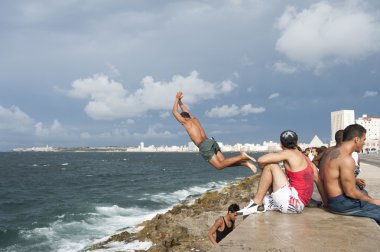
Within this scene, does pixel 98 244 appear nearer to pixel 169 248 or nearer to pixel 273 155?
pixel 169 248

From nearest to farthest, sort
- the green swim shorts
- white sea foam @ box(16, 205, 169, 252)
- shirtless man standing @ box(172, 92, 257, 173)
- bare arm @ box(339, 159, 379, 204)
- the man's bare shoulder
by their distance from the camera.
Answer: bare arm @ box(339, 159, 379, 204), the man's bare shoulder, shirtless man standing @ box(172, 92, 257, 173), the green swim shorts, white sea foam @ box(16, 205, 169, 252)

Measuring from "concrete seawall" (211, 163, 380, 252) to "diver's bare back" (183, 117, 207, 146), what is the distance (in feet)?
8.13

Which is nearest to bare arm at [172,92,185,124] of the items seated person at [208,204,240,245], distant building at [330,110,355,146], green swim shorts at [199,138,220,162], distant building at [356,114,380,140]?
green swim shorts at [199,138,220,162]

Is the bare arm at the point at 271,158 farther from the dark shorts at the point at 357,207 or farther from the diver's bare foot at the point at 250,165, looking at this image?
the diver's bare foot at the point at 250,165

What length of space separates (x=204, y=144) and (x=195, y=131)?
0.49 m

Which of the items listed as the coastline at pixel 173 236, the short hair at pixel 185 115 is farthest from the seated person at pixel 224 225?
the coastline at pixel 173 236

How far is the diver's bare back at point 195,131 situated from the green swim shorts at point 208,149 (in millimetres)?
242

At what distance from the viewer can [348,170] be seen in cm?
541

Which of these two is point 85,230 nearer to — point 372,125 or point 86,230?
point 86,230

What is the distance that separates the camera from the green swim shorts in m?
7.73

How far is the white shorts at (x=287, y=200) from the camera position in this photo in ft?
19.2

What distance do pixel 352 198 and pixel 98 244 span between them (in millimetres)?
11233

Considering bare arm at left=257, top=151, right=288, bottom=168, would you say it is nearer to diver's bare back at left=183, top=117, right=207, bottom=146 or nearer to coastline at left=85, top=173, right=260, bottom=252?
diver's bare back at left=183, top=117, right=207, bottom=146

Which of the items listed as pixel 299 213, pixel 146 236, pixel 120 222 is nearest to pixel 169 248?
pixel 146 236
